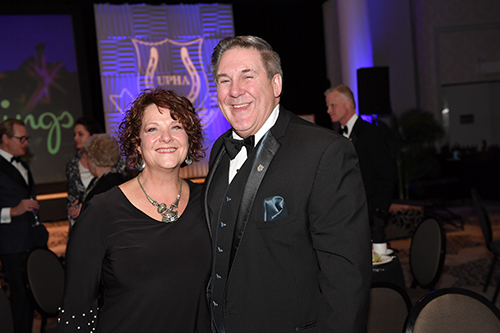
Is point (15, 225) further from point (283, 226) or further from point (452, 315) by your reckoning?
point (452, 315)

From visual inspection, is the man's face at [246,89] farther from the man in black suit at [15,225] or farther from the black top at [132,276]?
the man in black suit at [15,225]

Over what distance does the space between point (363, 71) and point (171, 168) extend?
16.1 feet

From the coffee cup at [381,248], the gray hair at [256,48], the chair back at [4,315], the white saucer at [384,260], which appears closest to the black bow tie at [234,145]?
the gray hair at [256,48]

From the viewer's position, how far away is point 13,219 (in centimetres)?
360

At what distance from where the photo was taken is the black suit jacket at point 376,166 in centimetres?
392

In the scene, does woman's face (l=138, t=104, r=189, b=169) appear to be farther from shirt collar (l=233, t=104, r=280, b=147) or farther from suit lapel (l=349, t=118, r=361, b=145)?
suit lapel (l=349, t=118, r=361, b=145)

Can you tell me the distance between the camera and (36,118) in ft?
31.5

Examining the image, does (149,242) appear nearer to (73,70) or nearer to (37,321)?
(37,321)

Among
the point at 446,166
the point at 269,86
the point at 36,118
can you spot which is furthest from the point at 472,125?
the point at 269,86

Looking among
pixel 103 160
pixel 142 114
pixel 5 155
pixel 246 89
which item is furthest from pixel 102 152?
pixel 246 89

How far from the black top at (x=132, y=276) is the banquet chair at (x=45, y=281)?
4.70ft

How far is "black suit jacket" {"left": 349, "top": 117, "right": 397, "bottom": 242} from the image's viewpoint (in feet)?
12.9

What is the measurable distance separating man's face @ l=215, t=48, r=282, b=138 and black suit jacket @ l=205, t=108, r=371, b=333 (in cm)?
16

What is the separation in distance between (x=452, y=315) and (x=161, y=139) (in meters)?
1.33
